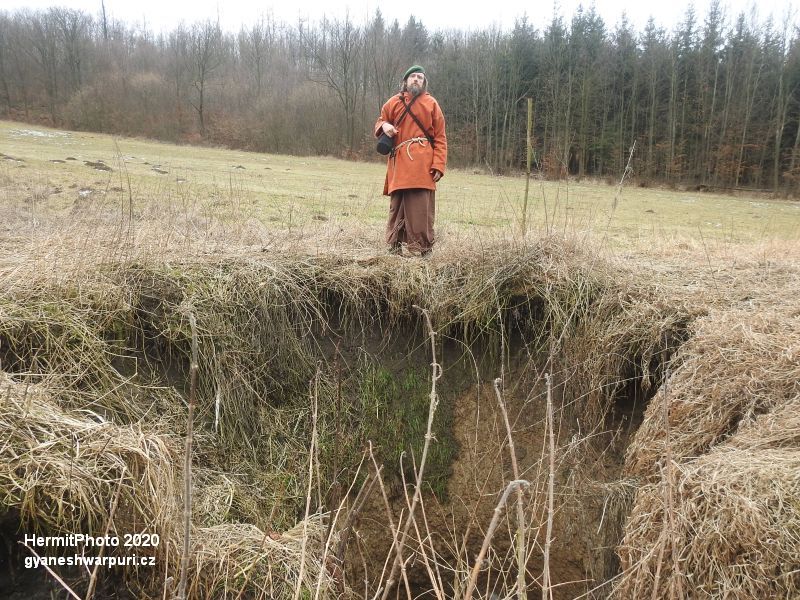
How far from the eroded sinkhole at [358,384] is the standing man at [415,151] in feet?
2.10

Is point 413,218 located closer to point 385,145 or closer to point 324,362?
point 385,145

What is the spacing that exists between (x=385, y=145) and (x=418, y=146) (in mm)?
313

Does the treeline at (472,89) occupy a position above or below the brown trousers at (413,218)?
above

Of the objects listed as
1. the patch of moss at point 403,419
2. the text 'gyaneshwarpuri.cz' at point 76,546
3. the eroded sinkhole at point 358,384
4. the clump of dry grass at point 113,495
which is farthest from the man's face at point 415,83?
the text 'gyaneshwarpuri.cz' at point 76,546

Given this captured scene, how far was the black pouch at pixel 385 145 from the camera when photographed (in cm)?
523

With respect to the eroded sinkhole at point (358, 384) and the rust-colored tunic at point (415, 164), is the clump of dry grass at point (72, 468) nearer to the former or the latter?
the eroded sinkhole at point (358, 384)

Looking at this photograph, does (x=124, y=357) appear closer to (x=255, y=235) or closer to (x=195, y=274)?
(x=195, y=274)

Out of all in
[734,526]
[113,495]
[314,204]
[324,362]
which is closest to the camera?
[734,526]

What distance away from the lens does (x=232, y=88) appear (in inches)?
1492

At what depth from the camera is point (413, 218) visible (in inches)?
214

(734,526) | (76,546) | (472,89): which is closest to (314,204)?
(76,546)

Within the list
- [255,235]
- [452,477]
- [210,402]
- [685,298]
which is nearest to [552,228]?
[685,298]

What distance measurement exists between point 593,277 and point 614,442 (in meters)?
1.35

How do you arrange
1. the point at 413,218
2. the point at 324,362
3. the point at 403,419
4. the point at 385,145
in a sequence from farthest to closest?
the point at 413,218, the point at 385,145, the point at 403,419, the point at 324,362
